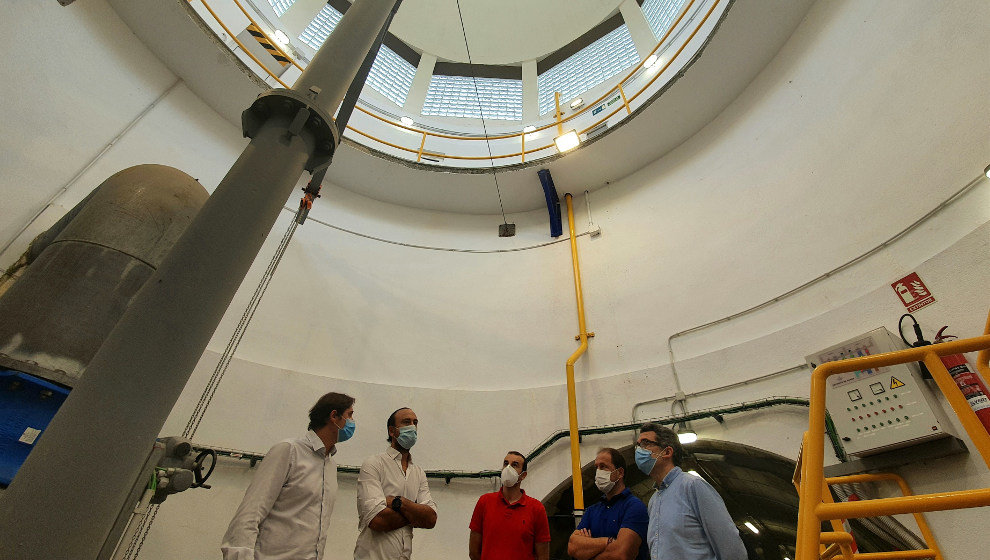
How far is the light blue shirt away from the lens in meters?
1.97

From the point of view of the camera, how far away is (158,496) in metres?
2.23

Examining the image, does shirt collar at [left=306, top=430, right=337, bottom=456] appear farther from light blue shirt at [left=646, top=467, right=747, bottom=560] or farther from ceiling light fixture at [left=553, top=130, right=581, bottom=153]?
ceiling light fixture at [left=553, top=130, right=581, bottom=153]

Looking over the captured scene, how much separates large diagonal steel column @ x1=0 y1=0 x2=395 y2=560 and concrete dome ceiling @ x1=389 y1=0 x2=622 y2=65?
28.1 feet

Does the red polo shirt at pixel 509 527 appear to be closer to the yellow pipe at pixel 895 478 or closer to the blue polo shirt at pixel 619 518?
the blue polo shirt at pixel 619 518

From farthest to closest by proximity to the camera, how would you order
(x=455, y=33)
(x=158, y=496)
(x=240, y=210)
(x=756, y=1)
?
(x=455, y=33), (x=756, y=1), (x=158, y=496), (x=240, y=210)

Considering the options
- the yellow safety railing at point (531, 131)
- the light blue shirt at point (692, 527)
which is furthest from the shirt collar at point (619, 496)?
the yellow safety railing at point (531, 131)

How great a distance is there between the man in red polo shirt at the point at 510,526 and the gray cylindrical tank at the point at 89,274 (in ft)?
8.83

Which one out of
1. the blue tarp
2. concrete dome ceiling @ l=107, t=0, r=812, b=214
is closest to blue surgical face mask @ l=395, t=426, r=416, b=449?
the blue tarp

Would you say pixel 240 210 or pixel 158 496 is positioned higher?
pixel 240 210

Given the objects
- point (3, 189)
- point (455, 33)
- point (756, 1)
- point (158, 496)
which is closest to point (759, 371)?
point (756, 1)

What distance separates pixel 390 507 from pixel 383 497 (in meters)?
0.08

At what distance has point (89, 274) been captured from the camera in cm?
300

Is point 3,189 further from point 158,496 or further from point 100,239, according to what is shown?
point 158,496

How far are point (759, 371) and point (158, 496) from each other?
445 centimetres
